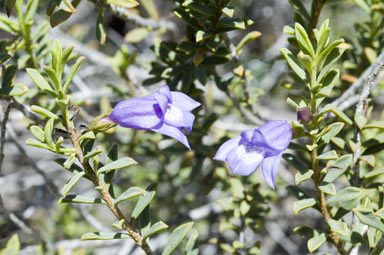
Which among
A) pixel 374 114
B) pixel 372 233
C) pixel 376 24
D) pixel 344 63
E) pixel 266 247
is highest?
pixel 376 24

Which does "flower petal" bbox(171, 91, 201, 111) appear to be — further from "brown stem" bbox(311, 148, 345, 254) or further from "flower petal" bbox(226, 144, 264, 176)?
"brown stem" bbox(311, 148, 345, 254)

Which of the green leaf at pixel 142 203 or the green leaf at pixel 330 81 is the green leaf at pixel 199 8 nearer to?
the green leaf at pixel 330 81

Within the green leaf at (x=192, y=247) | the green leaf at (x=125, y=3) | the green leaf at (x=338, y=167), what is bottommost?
the green leaf at (x=192, y=247)

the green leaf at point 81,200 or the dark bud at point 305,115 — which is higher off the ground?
the dark bud at point 305,115

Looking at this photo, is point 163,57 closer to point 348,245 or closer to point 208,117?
point 208,117

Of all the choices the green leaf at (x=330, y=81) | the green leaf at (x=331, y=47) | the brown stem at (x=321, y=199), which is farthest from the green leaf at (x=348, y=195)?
the green leaf at (x=331, y=47)

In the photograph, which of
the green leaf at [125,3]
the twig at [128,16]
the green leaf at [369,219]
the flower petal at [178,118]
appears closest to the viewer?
the green leaf at [369,219]

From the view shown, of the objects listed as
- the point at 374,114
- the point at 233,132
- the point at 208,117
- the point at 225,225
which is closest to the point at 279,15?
the point at 374,114

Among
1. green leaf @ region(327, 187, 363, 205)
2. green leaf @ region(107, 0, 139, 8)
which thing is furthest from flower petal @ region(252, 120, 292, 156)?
green leaf @ region(107, 0, 139, 8)
